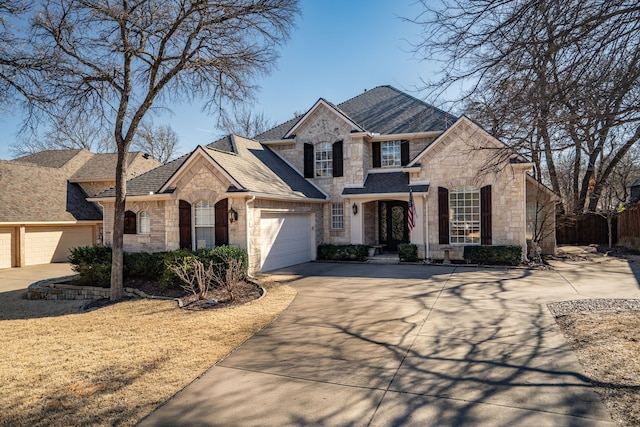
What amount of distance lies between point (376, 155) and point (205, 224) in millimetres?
8826

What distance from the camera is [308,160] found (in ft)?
63.4

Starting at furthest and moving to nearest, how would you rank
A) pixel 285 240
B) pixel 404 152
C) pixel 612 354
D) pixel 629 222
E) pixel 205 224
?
pixel 629 222 → pixel 404 152 → pixel 285 240 → pixel 205 224 → pixel 612 354

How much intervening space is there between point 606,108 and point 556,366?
368 centimetres

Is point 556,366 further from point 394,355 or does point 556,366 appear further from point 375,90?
point 375,90

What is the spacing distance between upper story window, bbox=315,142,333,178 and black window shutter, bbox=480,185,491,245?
685 cm

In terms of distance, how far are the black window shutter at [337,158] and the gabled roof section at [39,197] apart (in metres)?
14.9

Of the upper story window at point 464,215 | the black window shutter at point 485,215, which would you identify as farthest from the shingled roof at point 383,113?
the black window shutter at point 485,215

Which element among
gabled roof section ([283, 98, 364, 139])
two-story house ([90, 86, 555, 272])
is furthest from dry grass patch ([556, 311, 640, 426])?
gabled roof section ([283, 98, 364, 139])

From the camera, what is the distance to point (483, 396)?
15.4 feet

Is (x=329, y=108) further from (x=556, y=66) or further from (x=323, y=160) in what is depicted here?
(x=556, y=66)

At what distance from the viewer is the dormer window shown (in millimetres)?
18623

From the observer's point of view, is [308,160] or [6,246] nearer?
[308,160]

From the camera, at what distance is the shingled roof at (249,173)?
569 inches

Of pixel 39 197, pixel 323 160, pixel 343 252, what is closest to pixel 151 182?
pixel 323 160
